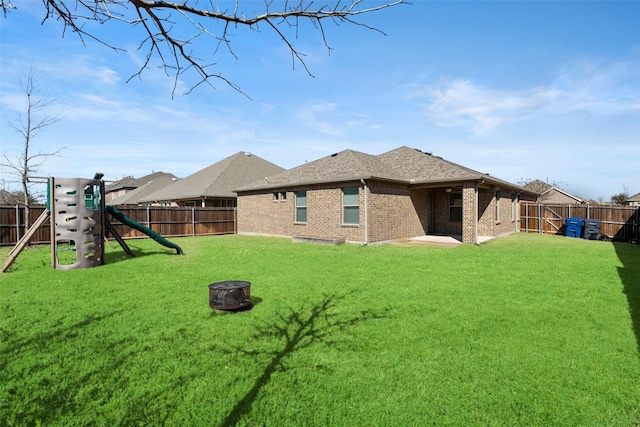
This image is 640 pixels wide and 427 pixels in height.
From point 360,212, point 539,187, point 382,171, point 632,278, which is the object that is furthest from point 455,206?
point 539,187

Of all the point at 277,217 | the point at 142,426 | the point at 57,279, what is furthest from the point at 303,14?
the point at 277,217

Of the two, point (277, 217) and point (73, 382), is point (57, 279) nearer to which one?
point (73, 382)

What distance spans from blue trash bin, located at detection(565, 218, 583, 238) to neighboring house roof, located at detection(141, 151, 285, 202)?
20367 millimetres

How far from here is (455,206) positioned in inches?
703

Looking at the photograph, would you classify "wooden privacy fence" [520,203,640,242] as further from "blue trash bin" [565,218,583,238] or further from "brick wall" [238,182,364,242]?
"brick wall" [238,182,364,242]

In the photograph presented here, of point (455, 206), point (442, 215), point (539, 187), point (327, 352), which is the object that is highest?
point (539, 187)

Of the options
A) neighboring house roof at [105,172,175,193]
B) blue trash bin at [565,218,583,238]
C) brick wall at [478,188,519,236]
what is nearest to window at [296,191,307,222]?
brick wall at [478,188,519,236]

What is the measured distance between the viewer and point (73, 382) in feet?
11.1

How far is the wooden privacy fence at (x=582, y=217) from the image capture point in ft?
54.2

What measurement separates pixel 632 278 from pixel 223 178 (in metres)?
24.0

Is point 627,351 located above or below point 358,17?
below

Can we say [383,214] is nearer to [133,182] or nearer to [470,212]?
[470,212]

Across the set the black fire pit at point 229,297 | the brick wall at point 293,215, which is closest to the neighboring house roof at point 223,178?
the brick wall at point 293,215

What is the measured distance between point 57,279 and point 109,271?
4.01 feet
